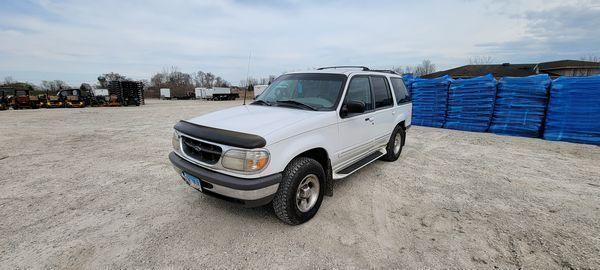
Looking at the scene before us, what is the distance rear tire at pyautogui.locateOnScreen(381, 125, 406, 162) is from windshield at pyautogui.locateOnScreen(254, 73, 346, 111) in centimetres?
211

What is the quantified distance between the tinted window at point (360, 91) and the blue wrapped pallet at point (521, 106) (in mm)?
6975

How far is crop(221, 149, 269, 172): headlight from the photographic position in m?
2.39

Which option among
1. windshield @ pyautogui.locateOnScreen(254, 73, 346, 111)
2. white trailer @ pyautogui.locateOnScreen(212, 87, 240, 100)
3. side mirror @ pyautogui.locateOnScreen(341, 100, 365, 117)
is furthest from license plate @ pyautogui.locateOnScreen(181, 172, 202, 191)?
white trailer @ pyautogui.locateOnScreen(212, 87, 240, 100)

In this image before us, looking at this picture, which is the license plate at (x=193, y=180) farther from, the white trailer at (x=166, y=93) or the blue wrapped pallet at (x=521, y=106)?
the white trailer at (x=166, y=93)

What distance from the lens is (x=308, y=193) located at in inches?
120

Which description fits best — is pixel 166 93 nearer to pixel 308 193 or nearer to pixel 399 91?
pixel 399 91

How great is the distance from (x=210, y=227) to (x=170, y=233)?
43 cm

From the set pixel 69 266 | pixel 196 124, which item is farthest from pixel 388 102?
pixel 69 266

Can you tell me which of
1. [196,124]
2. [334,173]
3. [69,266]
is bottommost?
[69,266]

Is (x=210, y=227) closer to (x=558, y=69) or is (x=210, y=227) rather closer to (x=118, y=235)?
(x=118, y=235)

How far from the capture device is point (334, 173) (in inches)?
132

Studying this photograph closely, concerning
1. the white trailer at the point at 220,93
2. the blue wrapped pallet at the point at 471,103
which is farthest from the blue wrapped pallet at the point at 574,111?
the white trailer at the point at 220,93

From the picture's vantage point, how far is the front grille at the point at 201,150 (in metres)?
2.59

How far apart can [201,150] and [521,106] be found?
970 centimetres
